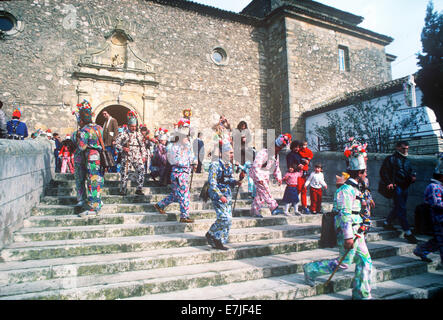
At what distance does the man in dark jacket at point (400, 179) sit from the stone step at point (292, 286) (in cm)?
116

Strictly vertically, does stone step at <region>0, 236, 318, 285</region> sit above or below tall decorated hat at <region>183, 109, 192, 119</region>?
below

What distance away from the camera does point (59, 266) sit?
3.30m

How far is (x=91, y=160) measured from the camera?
16.8 ft

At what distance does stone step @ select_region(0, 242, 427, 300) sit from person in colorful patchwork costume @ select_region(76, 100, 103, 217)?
2053mm

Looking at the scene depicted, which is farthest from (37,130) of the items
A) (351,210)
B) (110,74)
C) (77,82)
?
(351,210)

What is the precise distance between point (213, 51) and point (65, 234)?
13.2 meters

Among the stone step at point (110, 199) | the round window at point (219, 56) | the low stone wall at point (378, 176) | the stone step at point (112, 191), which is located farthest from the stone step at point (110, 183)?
the round window at point (219, 56)

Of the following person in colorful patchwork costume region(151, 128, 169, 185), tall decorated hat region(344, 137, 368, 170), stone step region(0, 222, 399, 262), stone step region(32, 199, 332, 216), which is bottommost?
stone step region(0, 222, 399, 262)

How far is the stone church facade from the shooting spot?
441 inches

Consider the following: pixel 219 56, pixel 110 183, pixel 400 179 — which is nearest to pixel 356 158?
pixel 400 179

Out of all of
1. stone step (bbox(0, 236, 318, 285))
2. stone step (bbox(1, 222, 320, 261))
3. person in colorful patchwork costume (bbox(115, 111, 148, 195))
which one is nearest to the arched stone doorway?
person in colorful patchwork costume (bbox(115, 111, 148, 195))

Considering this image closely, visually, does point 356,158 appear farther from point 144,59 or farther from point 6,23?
point 6,23

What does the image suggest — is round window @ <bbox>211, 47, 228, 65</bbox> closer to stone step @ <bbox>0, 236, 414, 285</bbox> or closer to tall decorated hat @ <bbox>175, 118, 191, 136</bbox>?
tall decorated hat @ <bbox>175, 118, 191, 136</bbox>

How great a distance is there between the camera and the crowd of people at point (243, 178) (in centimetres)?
336
